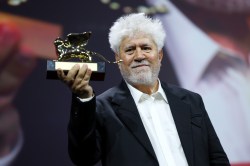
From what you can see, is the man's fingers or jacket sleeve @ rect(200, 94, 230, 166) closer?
the man's fingers

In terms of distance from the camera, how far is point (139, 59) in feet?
4.22

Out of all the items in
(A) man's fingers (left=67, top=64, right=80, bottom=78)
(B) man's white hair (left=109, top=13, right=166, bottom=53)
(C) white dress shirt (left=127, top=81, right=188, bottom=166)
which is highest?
(B) man's white hair (left=109, top=13, right=166, bottom=53)

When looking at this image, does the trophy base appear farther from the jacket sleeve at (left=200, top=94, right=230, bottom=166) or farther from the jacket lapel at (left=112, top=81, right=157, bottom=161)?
the jacket sleeve at (left=200, top=94, right=230, bottom=166)

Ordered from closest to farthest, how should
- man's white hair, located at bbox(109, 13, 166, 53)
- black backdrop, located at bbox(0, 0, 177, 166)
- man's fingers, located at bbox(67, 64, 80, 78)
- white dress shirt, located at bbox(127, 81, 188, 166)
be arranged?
man's fingers, located at bbox(67, 64, 80, 78)
white dress shirt, located at bbox(127, 81, 188, 166)
man's white hair, located at bbox(109, 13, 166, 53)
black backdrop, located at bbox(0, 0, 177, 166)

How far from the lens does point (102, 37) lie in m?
2.01

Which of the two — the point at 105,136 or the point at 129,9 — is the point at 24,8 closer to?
the point at 129,9

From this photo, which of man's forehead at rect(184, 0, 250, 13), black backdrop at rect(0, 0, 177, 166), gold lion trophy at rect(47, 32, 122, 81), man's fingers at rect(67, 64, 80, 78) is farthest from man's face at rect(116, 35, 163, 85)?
man's forehead at rect(184, 0, 250, 13)

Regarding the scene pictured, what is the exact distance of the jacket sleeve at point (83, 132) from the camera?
1.06 meters

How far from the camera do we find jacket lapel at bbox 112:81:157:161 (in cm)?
118

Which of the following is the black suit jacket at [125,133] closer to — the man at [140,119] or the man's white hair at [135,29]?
the man at [140,119]

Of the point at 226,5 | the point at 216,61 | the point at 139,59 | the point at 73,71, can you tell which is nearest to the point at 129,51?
the point at 139,59

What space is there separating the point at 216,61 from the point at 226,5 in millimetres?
327

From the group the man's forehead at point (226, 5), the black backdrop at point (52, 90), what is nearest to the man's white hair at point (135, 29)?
the black backdrop at point (52, 90)

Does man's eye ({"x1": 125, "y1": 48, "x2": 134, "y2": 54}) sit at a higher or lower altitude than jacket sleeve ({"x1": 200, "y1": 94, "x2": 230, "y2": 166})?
higher
